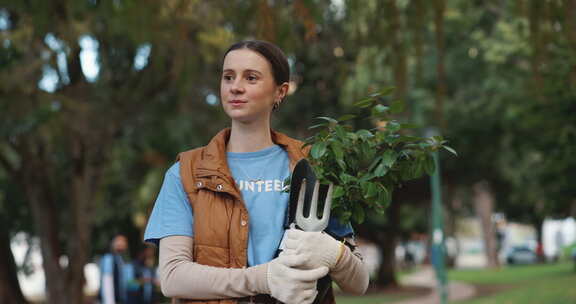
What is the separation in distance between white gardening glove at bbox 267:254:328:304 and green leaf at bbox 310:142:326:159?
0.30m

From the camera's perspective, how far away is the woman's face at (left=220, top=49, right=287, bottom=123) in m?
2.61

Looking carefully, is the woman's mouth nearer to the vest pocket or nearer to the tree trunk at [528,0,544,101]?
the vest pocket

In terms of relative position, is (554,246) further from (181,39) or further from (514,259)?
(181,39)

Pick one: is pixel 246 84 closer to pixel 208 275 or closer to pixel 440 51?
pixel 208 275

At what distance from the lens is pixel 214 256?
8.01 feet

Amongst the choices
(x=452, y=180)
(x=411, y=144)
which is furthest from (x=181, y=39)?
(x=452, y=180)

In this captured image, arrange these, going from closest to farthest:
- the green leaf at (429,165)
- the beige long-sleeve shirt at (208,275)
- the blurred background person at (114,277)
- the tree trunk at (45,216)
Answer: the beige long-sleeve shirt at (208,275)
the green leaf at (429,165)
the blurred background person at (114,277)
the tree trunk at (45,216)

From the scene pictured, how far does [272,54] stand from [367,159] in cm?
43

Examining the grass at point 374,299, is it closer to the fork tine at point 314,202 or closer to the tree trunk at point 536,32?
the tree trunk at point 536,32

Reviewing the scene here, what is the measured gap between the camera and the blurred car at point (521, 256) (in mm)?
52956

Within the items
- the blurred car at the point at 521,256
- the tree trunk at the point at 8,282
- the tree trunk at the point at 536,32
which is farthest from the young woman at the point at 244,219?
the blurred car at the point at 521,256

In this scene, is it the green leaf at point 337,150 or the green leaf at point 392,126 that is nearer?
the green leaf at point 337,150

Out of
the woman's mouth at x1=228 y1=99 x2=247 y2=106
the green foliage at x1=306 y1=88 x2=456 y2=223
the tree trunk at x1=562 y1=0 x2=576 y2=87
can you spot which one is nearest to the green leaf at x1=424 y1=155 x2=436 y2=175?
the green foliage at x1=306 y1=88 x2=456 y2=223

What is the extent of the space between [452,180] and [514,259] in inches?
1079
